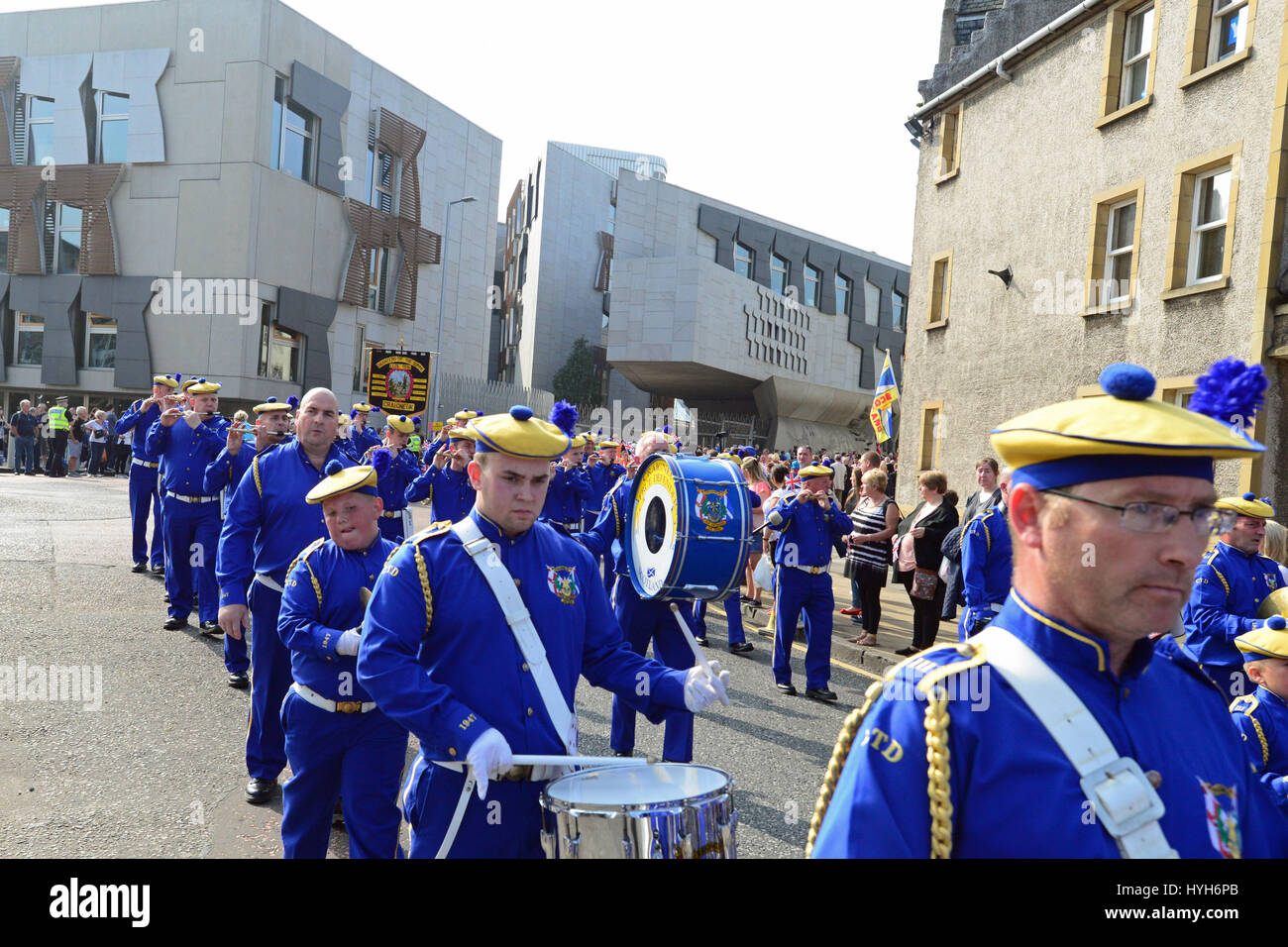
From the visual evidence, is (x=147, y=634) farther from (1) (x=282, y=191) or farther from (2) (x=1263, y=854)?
(1) (x=282, y=191)

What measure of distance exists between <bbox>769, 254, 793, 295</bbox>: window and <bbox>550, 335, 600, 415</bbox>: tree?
34.8ft

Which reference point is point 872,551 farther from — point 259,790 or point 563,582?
point 563,582

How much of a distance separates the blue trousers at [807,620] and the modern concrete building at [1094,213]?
6.46m

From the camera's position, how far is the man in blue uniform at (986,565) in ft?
23.1

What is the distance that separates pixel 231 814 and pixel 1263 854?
15.3 ft

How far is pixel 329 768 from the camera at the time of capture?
390 centimetres

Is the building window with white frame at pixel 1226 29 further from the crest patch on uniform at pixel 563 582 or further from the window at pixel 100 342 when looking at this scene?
the window at pixel 100 342

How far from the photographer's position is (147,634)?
8.62 m

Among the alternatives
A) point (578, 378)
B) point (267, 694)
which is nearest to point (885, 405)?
point (267, 694)

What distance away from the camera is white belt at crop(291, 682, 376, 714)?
3879mm

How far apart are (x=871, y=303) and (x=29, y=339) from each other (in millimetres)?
42260

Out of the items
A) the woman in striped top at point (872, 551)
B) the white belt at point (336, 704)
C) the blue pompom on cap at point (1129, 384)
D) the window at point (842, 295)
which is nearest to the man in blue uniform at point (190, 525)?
the white belt at point (336, 704)

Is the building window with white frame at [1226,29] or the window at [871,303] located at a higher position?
the window at [871,303]

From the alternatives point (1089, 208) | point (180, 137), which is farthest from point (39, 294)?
point (1089, 208)
